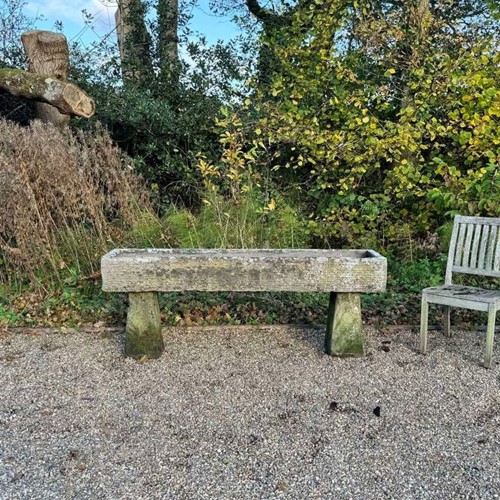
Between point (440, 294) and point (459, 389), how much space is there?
66cm

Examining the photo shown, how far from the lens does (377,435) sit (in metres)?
2.38

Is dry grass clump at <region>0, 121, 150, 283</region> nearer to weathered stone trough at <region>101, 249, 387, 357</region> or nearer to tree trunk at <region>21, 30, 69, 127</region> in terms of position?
tree trunk at <region>21, 30, 69, 127</region>

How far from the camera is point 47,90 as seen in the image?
186 inches

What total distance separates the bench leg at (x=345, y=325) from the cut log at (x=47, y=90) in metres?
3.14

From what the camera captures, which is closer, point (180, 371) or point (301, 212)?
point (180, 371)

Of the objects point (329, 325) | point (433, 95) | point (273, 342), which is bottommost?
point (273, 342)

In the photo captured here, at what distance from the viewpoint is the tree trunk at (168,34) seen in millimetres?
6633

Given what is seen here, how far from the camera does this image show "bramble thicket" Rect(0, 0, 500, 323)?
4.44 m

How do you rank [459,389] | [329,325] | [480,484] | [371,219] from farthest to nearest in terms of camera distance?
[371,219] < [329,325] < [459,389] < [480,484]

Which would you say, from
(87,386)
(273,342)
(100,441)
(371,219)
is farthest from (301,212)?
(100,441)

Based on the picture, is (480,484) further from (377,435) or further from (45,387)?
(45,387)

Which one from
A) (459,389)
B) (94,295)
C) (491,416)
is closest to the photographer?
(491,416)

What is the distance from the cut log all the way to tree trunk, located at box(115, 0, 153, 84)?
72.4 inches

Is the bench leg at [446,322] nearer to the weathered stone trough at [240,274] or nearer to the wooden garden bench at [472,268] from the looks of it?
the wooden garden bench at [472,268]
